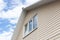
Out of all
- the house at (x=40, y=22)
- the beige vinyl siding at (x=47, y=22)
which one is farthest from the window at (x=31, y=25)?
the beige vinyl siding at (x=47, y=22)

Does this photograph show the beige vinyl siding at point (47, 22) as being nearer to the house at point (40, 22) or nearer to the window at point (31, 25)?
the house at point (40, 22)

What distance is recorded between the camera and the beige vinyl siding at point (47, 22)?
9914mm

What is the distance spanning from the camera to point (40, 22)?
11.3 m

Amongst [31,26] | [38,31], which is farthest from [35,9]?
[38,31]

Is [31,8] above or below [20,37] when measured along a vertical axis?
above

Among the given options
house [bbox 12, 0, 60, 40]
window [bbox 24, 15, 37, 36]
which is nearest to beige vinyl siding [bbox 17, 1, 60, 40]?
house [bbox 12, 0, 60, 40]

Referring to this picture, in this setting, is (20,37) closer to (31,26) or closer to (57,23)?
(31,26)

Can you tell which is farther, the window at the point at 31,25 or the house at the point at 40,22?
the window at the point at 31,25

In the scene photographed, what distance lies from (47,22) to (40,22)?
33.0 inches

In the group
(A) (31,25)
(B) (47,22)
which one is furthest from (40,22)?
(A) (31,25)

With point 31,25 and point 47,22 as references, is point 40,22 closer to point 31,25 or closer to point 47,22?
point 47,22

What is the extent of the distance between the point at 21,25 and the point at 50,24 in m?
4.30

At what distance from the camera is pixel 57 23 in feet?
32.6

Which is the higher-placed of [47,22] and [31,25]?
[31,25]
